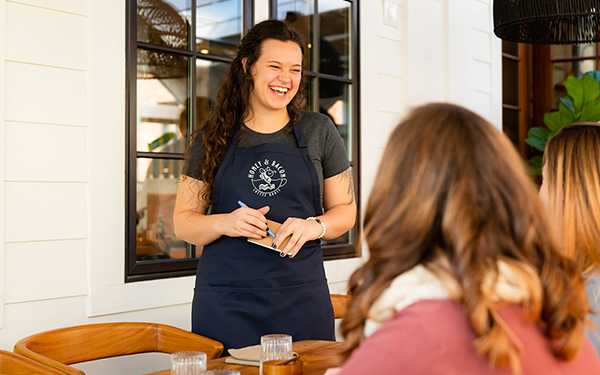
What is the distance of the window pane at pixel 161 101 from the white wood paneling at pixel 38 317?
0.71 m

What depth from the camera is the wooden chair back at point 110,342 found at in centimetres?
171

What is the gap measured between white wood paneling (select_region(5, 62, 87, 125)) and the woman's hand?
0.84 m

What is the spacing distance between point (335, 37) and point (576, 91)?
190 cm

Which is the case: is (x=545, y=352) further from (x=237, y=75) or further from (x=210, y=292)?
(x=237, y=75)

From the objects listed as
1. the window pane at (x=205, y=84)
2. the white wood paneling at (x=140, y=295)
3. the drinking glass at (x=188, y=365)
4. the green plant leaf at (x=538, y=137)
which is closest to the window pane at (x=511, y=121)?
the green plant leaf at (x=538, y=137)

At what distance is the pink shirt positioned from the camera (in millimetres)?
722

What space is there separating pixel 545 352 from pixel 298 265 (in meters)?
1.19

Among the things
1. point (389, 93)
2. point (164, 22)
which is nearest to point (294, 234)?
point (164, 22)

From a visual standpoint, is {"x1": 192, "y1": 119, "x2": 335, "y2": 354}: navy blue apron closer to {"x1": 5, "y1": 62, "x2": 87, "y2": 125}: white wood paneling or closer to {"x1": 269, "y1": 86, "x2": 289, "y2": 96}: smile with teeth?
{"x1": 269, "y1": 86, "x2": 289, "y2": 96}: smile with teeth

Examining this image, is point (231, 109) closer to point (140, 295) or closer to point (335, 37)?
point (140, 295)

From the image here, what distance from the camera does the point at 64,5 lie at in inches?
86.4

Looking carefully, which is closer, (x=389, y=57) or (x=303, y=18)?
(x=303, y=18)

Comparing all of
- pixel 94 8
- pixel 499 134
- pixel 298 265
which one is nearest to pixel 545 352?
pixel 499 134

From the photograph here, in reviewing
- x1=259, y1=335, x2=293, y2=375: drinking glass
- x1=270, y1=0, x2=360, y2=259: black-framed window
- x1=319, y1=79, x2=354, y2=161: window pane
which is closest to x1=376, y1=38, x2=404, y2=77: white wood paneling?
x1=270, y1=0, x2=360, y2=259: black-framed window
